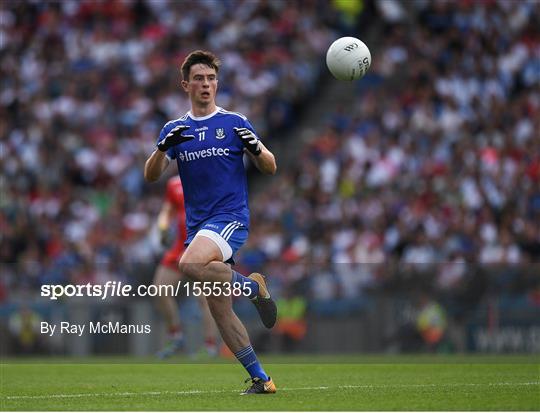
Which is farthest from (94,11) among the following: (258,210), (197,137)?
(197,137)

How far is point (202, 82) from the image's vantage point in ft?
33.7

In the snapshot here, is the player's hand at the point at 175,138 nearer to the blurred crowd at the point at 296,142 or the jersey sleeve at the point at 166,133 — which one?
the jersey sleeve at the point at 166,133

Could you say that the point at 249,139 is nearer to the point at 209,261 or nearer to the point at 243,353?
the point at 209,261

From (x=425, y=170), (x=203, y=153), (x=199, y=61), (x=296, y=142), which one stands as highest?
(x=296, y=142)

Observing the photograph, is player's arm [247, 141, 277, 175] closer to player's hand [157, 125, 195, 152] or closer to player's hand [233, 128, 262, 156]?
player's hand [233, 128, 262, 156]

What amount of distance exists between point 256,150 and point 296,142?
1504 cm

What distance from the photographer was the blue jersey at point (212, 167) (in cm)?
1019

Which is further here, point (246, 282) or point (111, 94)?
point (111, 94)

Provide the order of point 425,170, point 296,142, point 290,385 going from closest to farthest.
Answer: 1. point 290,385
2. point 425,170
3. point 296,142

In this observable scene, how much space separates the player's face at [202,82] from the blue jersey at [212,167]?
16 cm

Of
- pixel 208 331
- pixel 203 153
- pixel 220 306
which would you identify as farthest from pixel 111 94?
pixel 220 306

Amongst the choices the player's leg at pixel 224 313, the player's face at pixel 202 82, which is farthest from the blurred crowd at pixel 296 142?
the player's leg at pixel 224 313

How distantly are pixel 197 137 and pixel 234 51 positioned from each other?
15974 mm

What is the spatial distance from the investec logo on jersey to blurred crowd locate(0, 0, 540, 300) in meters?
9.00
